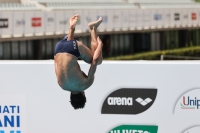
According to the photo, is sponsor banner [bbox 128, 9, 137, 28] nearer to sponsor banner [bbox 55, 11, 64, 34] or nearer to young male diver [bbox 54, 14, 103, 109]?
sponsor banner [bbox 55, 11, 64, 34]

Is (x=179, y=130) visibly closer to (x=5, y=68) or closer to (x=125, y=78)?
(x=125, y=78)

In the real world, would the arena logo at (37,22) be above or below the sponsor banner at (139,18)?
below

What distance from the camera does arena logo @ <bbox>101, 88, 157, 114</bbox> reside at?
15.0 feet

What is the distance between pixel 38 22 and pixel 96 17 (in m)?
3.12

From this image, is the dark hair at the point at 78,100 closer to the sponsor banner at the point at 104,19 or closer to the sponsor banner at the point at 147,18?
the sponsor banner at the point at 104,19

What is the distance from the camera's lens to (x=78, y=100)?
4637mm

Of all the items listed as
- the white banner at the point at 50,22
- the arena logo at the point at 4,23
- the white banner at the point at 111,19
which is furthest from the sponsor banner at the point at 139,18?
the arena logo at the point at 4,23

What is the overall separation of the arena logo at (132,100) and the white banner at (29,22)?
15466 millimetres

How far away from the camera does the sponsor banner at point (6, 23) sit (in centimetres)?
1873

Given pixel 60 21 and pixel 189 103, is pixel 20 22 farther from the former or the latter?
pixel 189 103

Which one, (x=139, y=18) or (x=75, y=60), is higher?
(x=139, y=18)

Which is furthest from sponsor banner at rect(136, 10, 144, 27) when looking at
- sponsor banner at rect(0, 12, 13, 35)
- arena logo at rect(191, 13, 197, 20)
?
sponsor banner at rect(0, 12, 13, 35)

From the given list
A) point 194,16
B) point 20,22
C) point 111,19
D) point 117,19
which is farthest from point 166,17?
point 20,22

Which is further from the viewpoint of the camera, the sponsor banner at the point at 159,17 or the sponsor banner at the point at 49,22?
the sponsor banner at the point at 159,17
